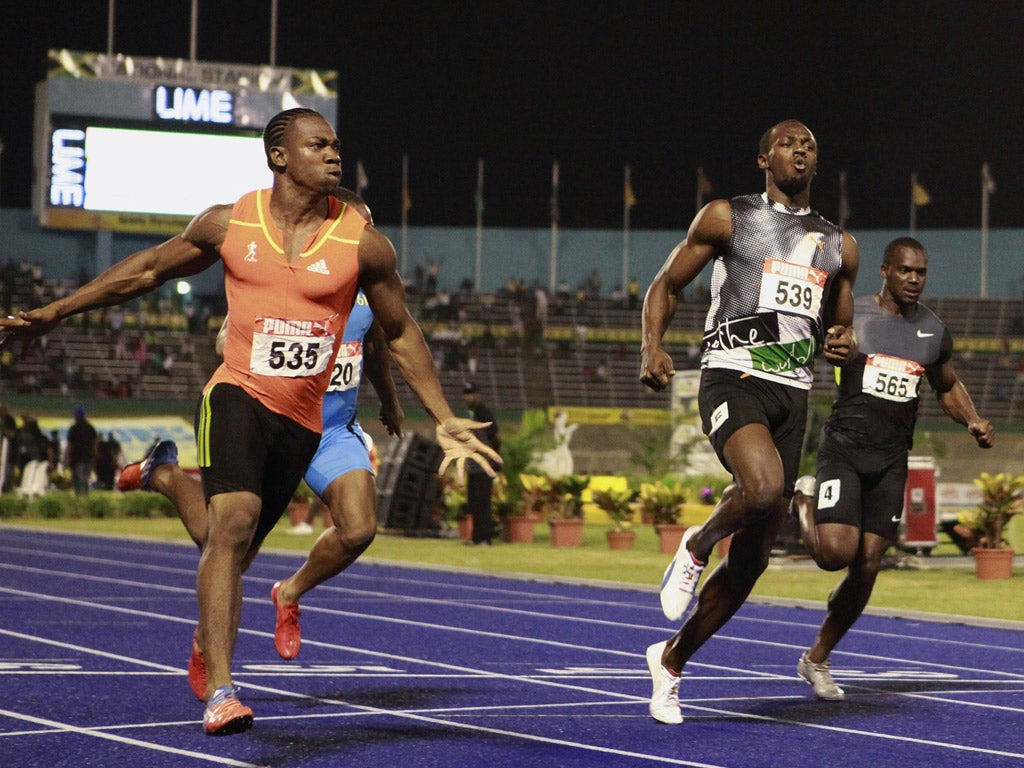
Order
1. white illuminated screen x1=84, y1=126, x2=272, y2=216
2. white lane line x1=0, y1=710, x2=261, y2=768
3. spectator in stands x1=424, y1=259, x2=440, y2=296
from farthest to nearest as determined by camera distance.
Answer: spectator in stands x1=424, y1=259, x2=440, y2=296 < white illuminated screen x1=84, y1=126, x2=272, y2=216 < white lane line x1=0, y1=710, x2=261, y2=768

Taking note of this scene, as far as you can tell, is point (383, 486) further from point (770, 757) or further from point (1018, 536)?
point (770, 757)

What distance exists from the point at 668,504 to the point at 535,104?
156 feet

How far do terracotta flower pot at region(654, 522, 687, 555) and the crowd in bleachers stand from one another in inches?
1045

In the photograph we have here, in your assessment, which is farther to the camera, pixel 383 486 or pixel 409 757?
pixel 383 486

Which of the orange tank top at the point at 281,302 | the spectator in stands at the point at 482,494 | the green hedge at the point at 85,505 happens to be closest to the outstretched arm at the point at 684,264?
the orange tank top at the point at 281,302

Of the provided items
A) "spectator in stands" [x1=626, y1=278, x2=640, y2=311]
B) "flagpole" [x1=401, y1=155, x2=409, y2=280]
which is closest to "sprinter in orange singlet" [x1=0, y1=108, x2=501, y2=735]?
"spectator in stands" [x1=626, y1=278, x2=640, y2=311]

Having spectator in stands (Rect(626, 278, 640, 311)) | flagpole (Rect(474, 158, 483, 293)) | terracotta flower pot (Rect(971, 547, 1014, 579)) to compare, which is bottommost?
terracotta flower pot (Rect(971, 547, 1014, 579))

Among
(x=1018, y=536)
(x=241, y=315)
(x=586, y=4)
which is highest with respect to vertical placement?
(x=586, y=4)

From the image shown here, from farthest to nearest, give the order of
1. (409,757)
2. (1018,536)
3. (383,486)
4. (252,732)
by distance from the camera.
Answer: (1018,536), (383,486), (252,732), (409,757)

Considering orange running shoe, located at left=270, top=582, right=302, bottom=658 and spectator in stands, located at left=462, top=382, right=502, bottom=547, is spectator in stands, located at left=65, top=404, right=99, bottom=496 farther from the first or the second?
orange running shoe, located at left=270, top=582, right=302, bottom=658

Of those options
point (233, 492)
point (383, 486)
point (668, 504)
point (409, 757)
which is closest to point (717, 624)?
point (409, 757)

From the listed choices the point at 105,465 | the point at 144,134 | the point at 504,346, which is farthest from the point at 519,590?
the point at 504,346

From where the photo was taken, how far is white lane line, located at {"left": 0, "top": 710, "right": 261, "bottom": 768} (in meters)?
5.25

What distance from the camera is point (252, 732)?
5.90 m
